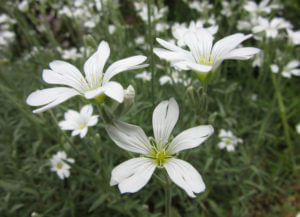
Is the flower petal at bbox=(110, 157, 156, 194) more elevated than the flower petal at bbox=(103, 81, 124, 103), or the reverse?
the flower petal at bbox=(103, 81, 124, 103)

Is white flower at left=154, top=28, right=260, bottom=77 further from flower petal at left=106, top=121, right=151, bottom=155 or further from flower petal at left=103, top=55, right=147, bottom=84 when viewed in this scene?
flower petal at left=106, top=121, right=151, bottom=155

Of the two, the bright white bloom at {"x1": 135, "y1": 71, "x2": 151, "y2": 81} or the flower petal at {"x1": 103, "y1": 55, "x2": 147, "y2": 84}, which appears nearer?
the flower petal at {"x1": 103, "y1": 55, "x2": 147, "y2": 84}

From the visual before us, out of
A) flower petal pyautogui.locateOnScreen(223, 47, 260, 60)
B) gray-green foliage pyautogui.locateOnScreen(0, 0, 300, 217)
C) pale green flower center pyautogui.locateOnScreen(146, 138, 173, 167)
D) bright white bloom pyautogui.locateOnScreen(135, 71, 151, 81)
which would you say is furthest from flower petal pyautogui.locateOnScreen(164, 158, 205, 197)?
bright white bloom pyautogui.locateOnScreen(135, 71, 151, 81)

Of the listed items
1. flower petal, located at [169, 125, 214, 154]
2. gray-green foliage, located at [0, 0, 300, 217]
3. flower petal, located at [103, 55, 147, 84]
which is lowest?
gray-green foliage, located at [0, 0, 300, 217]

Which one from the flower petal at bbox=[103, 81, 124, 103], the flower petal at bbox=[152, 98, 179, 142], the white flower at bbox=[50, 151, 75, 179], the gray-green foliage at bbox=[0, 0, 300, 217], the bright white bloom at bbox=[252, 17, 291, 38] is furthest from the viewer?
the bright white bloom at bbox=[252, 17, 291, 38]

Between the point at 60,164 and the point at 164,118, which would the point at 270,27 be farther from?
the point at 60,164

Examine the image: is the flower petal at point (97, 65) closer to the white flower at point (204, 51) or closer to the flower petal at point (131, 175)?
the white flower at point (204, 51)

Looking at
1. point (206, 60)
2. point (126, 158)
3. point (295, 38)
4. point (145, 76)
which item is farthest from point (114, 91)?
point (295, 38)

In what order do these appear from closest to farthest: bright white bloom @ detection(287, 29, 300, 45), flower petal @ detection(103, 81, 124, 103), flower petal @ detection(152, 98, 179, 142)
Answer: flower petal @ detection(103, 81, 124, 103) → flower petal @ detection(152, 98, 179, 142) → bright white bloom @ detection(287, 29, 300, 45)
